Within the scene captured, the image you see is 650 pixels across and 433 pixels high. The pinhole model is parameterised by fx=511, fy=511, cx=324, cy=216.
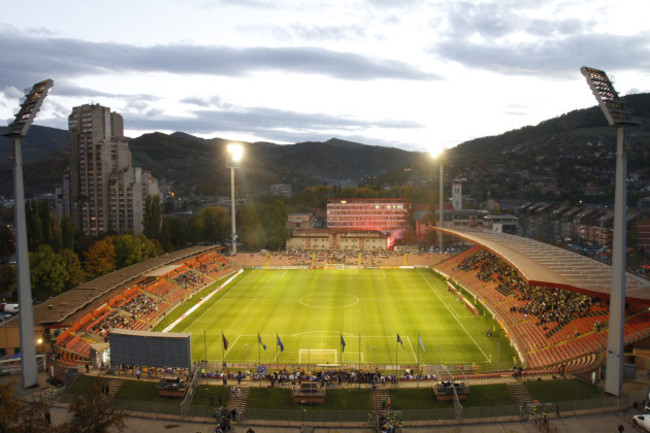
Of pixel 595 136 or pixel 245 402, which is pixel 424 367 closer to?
pixel 245 402

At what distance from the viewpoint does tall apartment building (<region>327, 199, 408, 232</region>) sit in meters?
95.8

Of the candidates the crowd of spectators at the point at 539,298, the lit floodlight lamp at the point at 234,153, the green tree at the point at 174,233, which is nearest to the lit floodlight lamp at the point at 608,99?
the crowd of spectators at the point at 539,298

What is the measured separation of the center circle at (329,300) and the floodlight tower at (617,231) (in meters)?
25.8

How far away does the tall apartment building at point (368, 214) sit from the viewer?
3770 inches

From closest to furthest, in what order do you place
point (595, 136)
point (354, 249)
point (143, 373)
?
point (143, 373)
point (354, 249)
point (595, 136)

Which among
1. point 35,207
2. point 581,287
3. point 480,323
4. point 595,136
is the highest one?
point 595,136

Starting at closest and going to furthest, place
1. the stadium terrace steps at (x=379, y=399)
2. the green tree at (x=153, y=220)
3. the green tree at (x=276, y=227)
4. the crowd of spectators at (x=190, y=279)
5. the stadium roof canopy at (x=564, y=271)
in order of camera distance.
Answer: the stadium terrace steps at (x=379, y=399) < the stadium roof canopy at (x=564, y=271) < the crowd of spectators at (x=190, y=279) < the green tree at (x=153, y=220) < the green tree at (x=276, y=227)

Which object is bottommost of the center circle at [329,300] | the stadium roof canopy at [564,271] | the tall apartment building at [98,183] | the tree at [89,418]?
the center circle at [329,300]

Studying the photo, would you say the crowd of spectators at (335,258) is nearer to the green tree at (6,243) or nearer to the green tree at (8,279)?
the green tree at (6,243)

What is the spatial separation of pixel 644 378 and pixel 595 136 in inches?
4917

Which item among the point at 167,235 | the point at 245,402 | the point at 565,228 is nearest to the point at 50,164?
the point at 167,235

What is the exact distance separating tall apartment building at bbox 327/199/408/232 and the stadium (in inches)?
1462

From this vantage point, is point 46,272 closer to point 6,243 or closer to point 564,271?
point 6,243

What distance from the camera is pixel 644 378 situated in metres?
23.1
